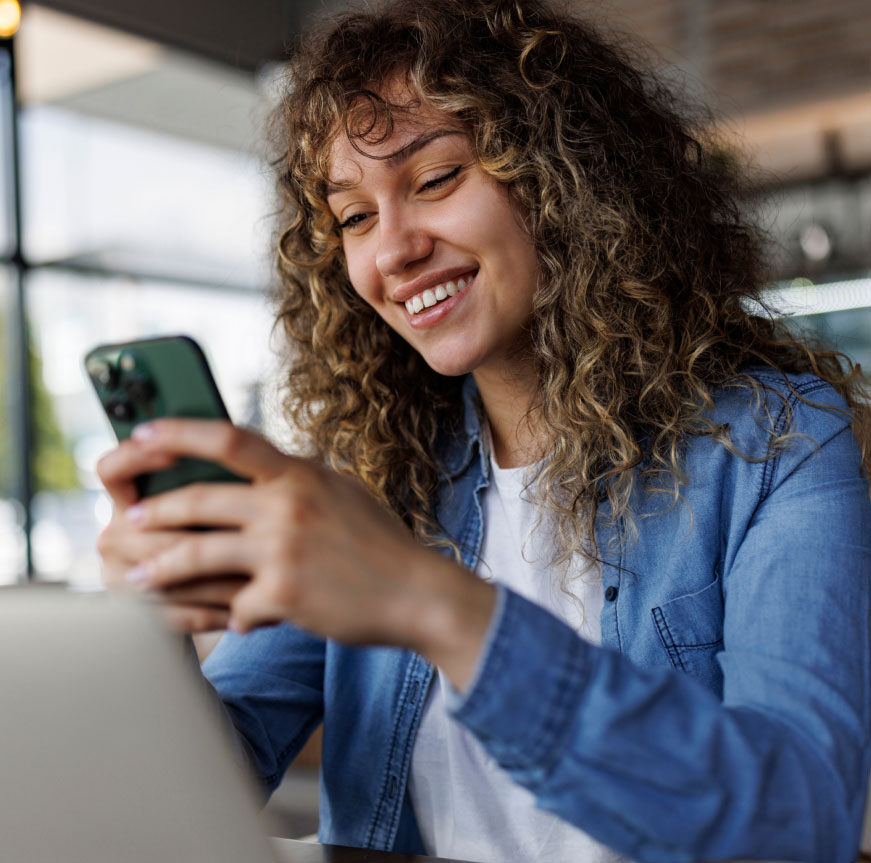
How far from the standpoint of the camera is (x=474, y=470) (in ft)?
4.58

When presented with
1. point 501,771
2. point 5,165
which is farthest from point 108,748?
point 5,165

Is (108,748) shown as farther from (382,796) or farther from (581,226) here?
(581,226)

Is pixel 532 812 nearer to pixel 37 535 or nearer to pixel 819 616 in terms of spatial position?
pixel 819 616

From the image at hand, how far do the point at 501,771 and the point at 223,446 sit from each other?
0.69m

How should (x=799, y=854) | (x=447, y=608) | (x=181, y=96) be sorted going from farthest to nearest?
(x=181, y=96), (x=799, y=854), (x=447, y=608)

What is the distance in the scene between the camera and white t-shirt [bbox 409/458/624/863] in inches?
46.0

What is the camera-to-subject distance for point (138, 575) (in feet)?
2.22

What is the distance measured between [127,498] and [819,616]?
0.56 meters

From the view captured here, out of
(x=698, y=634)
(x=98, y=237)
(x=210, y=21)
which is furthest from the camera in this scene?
(x=210, y=21)

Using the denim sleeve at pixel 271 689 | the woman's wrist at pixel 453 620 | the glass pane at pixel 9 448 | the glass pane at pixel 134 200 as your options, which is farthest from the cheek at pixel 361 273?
the glass pane at pixel 9 448

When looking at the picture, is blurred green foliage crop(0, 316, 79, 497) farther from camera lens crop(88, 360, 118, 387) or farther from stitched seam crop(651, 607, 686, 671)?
camera lens crop(88, 360, 118, 387)

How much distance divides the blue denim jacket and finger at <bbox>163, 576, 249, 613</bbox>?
0.51 feet

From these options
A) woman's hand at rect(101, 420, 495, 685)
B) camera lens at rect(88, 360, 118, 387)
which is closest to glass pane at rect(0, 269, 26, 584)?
camera lens at rect(88, 360, 118, 387)

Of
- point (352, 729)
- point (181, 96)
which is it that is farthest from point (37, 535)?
point (352, 729)
